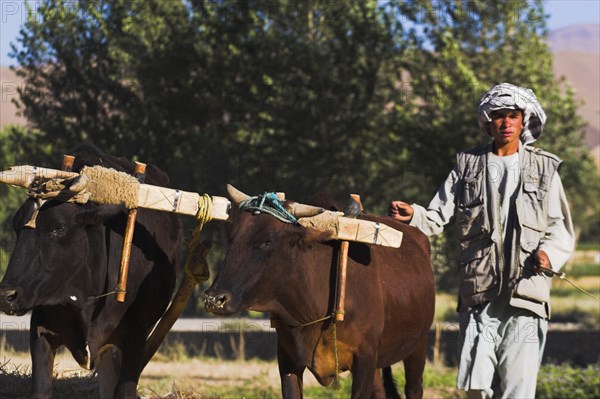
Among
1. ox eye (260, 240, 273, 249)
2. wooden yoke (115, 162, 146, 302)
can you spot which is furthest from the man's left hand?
wooden yoke (115, 162, 146, 302)

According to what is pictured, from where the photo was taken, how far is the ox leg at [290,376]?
7.08 m

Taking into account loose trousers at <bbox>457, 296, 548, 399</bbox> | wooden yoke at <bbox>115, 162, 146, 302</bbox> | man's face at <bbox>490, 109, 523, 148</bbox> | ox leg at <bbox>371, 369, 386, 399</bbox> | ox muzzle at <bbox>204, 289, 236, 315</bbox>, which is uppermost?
man's face at <bbox>490, 109, 523, 148</bbox>

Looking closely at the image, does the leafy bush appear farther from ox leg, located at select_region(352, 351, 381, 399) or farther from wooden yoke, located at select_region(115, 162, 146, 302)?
wooden yoke, located at select_region(115, 162, 146, 302)

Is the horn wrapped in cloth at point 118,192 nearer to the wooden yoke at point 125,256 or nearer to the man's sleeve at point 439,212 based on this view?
the wooden yoke at point 125,256

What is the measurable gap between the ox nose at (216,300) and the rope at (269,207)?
2.09 feet

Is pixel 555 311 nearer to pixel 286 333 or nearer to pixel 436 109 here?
pixel 436 109

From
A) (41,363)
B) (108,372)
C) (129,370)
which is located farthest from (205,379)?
(41,363)

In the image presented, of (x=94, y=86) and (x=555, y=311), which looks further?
(x=555, y=311)

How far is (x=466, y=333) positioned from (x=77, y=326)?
253 cm

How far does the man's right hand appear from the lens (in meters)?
7.23

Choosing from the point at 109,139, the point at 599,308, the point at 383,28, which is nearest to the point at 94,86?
the point at 109,139

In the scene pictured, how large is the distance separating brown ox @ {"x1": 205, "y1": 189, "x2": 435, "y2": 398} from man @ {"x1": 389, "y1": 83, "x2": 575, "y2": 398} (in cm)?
60

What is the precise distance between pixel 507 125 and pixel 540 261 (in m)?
0.91

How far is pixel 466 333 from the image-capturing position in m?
6.85
